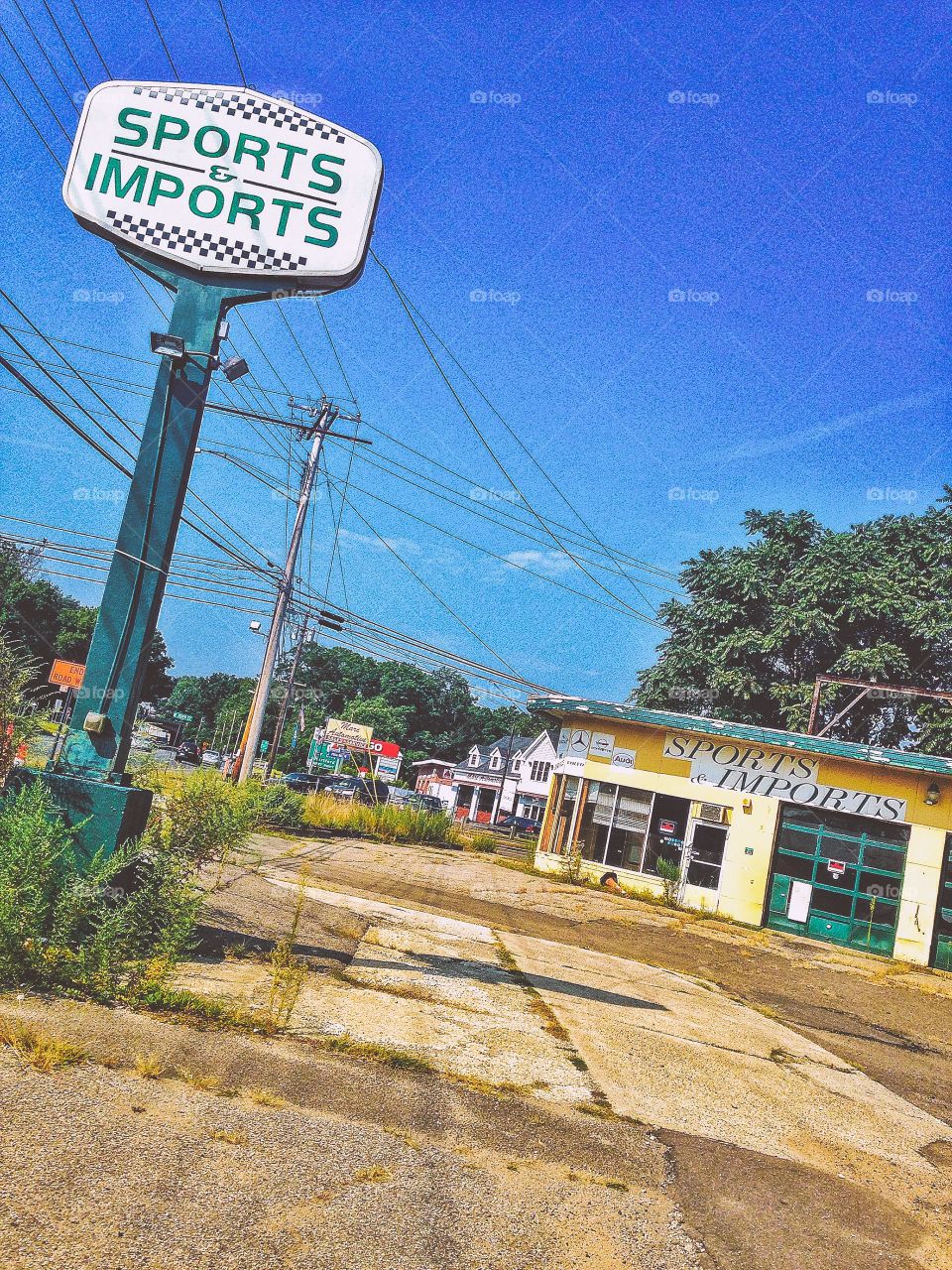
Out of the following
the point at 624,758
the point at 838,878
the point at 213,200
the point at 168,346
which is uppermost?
the point at 213,200

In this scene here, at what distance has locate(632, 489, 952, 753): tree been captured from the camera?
30.2m

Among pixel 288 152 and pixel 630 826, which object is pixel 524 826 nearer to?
pixel 630 826

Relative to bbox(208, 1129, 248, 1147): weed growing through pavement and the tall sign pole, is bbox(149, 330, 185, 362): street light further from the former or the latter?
bbox(208, 1129, 248, 1147): weed growing through pavement

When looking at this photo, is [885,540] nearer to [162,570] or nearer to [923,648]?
[923,648]

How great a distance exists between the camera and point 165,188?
7.69 metres

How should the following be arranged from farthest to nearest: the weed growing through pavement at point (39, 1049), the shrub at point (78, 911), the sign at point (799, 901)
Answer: the sign at point (799, 901)
the shrub at point (78, 911)
the weed growing through pavement at point (39, 1049)

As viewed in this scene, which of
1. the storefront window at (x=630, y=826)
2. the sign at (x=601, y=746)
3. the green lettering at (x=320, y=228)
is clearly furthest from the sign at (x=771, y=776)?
the green lettering at (x=320, y=228)

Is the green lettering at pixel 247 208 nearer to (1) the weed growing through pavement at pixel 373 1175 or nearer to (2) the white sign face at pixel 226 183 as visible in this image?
(2) the white sign face at pixel 226 183

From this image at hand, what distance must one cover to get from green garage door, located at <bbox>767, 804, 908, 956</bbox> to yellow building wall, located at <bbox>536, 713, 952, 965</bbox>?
0.83 feet

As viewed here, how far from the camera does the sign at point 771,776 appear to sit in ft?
62.1

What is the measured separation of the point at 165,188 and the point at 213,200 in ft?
1.66

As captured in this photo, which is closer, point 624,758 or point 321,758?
point 624,758

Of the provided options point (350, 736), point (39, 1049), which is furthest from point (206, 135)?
point (350, 736)

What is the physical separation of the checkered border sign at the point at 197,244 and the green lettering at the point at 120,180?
256 mm
